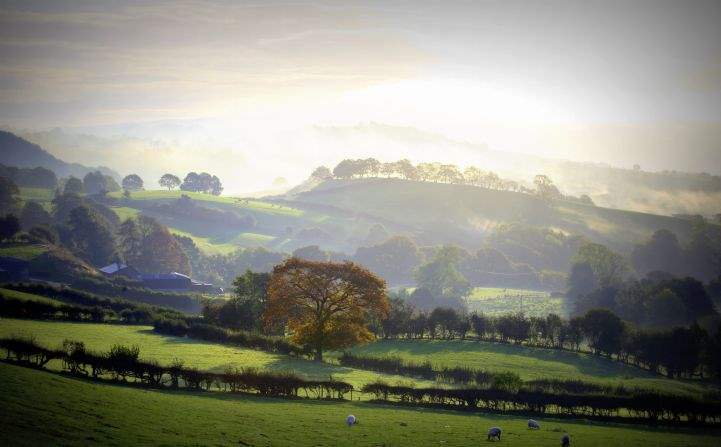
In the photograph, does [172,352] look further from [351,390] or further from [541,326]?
[541,326]

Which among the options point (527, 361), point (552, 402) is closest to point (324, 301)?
point (527, 361)

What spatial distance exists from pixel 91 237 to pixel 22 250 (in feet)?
149

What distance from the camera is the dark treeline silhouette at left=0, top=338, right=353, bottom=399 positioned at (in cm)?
4584

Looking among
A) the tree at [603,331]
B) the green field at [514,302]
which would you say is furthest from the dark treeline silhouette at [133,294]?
the tree at [603,331]

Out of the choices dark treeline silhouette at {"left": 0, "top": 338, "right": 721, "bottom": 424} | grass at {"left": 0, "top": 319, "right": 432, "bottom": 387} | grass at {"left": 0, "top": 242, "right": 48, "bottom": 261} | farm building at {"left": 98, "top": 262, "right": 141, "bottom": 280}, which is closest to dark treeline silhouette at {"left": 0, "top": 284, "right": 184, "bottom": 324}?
grass at {"left": 0, "top": 319, "right": 432, "bottom": 387}

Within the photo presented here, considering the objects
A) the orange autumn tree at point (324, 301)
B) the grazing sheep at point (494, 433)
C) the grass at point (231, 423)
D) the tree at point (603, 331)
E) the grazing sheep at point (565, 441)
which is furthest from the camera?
the tree at point (603, 331)

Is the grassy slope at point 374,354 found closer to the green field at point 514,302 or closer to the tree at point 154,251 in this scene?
the green field at point 514,302

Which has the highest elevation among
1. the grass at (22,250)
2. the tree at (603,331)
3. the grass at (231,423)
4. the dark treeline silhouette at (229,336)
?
the grass at (22,250)

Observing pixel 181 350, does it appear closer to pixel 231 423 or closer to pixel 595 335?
pixel 231 423

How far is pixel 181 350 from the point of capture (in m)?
65.9

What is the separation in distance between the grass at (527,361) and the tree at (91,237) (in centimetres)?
11840

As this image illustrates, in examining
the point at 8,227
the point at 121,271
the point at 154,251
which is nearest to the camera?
the point at 8,227

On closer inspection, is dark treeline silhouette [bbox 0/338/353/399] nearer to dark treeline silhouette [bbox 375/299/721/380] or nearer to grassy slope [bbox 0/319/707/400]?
grassy slope [bbox 0/319/707/400]

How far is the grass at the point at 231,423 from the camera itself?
98.4ft
